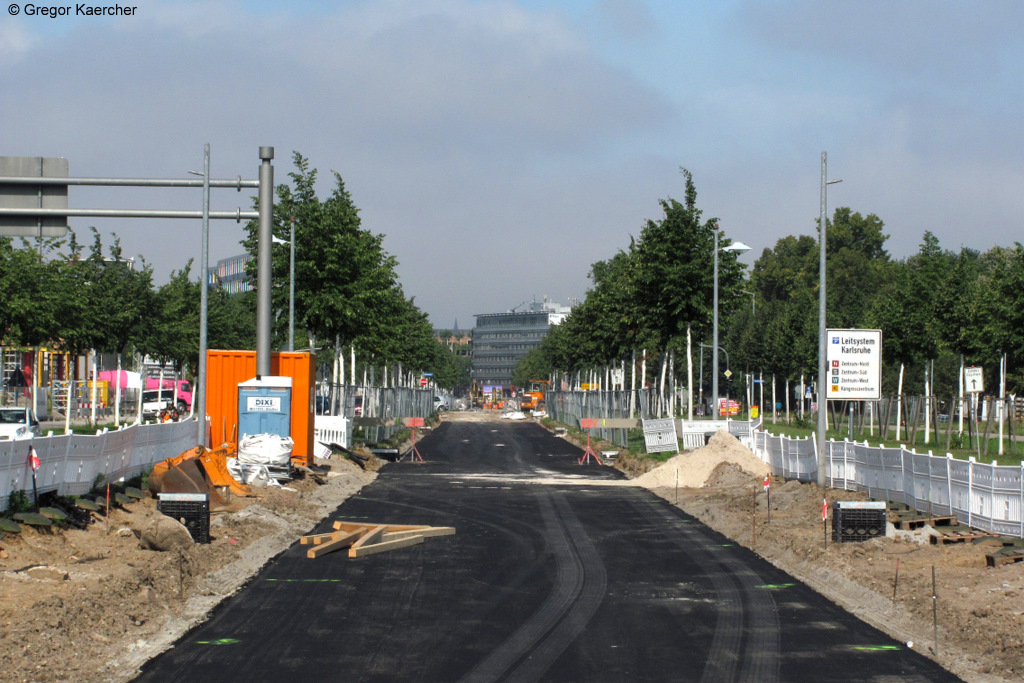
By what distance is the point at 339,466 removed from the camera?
32.8 m

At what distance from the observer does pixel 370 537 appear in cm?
1664

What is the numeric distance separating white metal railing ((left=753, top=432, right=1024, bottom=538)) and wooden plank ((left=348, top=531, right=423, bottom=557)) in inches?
347

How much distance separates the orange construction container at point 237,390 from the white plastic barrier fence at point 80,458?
2937 millimetres

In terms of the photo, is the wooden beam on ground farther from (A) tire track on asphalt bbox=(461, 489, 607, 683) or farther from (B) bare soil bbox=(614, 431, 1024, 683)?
(B) bare soil bbox=(614, 431, 1024, 683)

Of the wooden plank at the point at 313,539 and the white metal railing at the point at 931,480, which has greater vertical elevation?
the white metal railing at the point at 931,480

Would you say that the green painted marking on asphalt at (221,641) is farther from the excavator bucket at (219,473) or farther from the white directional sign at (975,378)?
the white directional sign at (975,378)

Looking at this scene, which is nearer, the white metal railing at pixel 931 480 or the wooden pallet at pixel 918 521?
the white metal railing at pixel 931 480

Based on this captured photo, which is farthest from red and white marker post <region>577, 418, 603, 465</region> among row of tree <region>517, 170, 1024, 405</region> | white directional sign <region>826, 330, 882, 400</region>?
white directional sign <region>826, 330, 882, 400</region>

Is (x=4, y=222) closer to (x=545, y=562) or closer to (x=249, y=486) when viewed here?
(x=249, y=486)

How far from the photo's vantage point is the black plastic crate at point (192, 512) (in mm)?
15891

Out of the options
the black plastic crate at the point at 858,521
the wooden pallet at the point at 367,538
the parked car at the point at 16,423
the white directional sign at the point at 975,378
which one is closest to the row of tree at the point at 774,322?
the white directional sign at the point at 975,378

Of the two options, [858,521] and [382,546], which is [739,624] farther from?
[382,546]

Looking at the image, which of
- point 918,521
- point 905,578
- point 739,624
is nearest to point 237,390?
point 918,521

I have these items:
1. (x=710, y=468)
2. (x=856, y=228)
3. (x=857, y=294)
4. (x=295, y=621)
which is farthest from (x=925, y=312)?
(x=856, y=228)
